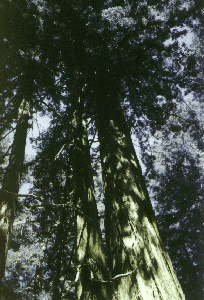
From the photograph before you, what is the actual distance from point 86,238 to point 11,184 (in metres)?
3.70

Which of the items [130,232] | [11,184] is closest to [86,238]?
[130,232]

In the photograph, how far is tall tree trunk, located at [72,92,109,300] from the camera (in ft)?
4.73

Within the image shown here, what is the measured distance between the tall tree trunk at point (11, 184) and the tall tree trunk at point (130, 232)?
80.8 inches

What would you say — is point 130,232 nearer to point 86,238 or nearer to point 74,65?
point 86,238

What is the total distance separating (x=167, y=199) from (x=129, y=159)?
34.4 ft

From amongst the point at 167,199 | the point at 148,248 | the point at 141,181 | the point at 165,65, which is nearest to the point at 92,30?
the point at 165,65

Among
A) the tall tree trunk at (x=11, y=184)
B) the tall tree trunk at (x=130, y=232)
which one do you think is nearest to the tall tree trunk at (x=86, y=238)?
the tall tree trunk at (x=130, y=232)

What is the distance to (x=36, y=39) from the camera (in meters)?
4.75

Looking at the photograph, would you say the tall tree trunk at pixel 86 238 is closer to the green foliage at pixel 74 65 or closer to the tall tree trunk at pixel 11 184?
the green foliage at pixel 74 65

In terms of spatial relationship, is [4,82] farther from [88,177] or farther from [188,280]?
[188,280]

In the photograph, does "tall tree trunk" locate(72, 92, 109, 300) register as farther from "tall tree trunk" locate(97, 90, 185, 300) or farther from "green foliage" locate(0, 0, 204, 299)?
"green foliage" locate(0, 0, 204, 299)

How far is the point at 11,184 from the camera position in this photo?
479 cm

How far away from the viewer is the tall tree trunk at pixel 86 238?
1441 mm

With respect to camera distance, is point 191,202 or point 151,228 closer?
point 151,228
